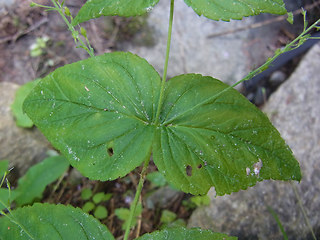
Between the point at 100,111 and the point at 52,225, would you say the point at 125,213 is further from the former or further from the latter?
the point at 100,111

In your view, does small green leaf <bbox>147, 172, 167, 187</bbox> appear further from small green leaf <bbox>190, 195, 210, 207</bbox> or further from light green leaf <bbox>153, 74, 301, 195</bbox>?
light green leaf <bbox>153, 74, 301, 195</bbox>

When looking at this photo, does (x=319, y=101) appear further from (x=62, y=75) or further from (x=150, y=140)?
(x=62, y=75)

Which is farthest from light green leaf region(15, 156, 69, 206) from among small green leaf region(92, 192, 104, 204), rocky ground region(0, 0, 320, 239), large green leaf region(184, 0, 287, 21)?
large green leaf region(184, 0, 287, 21)

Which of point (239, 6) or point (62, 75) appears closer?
point (239, 6)

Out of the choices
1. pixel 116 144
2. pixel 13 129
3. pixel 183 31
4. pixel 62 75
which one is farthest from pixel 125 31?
pixel 116 144

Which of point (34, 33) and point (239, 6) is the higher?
point (34, 33)

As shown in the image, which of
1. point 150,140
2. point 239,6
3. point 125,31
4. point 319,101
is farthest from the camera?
point 125,31

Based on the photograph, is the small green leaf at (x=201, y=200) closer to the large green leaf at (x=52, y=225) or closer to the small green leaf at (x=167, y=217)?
the small green leaf at (x=167, y=217)

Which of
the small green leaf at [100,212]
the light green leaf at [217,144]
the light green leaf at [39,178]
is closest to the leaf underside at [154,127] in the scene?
the light green leaf at [217,144]
